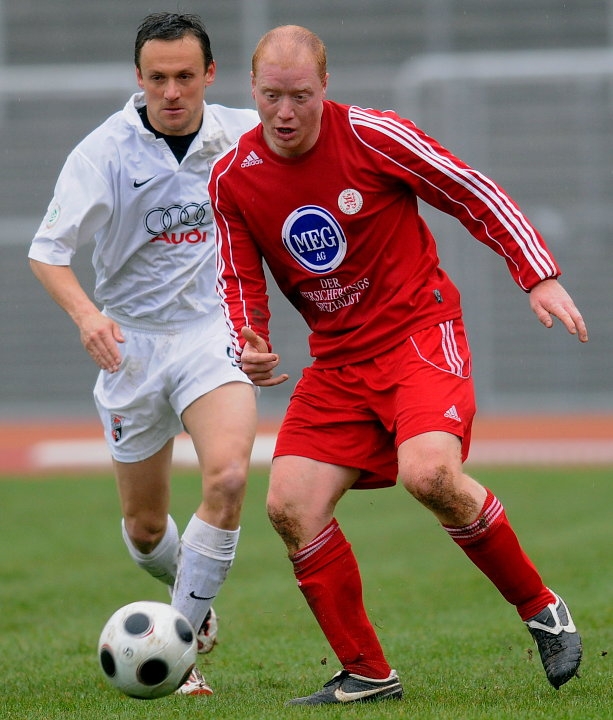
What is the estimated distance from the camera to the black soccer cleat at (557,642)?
4785 mm

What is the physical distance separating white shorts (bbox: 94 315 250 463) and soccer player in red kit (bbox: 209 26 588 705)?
81cm

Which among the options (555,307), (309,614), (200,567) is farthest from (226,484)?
(309,614)

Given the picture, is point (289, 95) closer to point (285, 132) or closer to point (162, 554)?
point (285, 132)

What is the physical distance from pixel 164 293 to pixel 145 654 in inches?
79.7

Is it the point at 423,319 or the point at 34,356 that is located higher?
the point at 423,319

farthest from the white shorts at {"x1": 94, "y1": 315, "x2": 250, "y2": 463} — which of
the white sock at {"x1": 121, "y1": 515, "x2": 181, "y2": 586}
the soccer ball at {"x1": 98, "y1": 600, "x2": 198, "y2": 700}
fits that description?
the soccer ball at {"x1": 98, "y1": 600, "x2": 198, "y2": 700}

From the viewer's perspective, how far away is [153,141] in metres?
5.91

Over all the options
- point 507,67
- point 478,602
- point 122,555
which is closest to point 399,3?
point 507,67

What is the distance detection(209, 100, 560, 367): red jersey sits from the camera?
16.0 ft

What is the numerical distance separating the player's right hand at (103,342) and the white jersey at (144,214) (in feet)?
1.92

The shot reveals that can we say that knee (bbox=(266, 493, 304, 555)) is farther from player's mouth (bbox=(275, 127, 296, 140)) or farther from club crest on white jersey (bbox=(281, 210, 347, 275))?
player's mouth (bbox=(275, 127, 296, 140))

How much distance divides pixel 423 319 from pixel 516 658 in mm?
1764

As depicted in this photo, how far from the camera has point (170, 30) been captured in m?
5.66

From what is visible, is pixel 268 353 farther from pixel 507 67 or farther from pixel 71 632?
pixel 507 67
